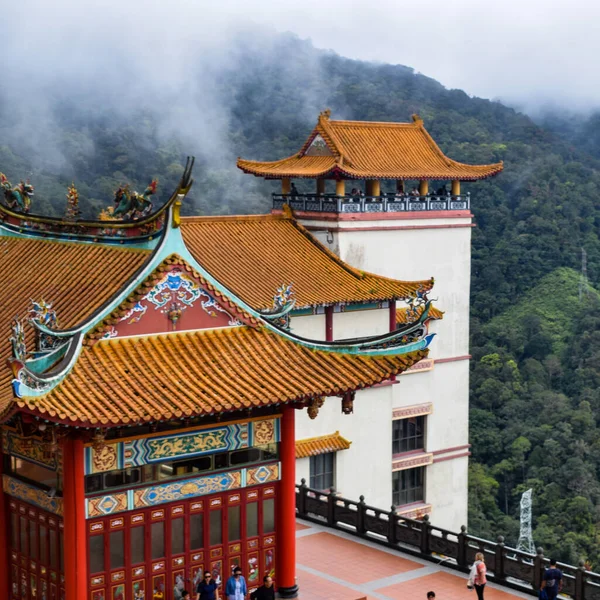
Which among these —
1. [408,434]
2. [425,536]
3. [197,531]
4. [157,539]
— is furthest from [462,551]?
[408,434]

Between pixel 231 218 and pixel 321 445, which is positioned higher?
pixel 231 218

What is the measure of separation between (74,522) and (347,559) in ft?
24.2

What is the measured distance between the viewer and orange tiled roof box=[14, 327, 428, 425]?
1614 centimetres

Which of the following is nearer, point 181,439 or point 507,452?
point 181,439

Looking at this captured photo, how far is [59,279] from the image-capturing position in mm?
19688

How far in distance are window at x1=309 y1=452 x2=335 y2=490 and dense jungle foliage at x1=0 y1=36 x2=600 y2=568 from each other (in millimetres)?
23989

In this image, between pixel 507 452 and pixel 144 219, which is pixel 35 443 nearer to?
pixel 144 219

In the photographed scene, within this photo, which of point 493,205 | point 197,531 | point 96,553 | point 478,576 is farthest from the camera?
point 493,205

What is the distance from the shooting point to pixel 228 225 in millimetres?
34719

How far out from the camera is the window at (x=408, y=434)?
3728cm

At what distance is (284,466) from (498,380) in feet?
190

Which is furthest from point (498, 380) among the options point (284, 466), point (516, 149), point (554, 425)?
point (284, 466)

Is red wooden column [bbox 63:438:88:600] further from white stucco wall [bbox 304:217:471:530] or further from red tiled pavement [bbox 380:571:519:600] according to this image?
white stucco wall [bbox 304:217:471:530]

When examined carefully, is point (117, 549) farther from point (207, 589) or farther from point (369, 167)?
point (369, 167)
